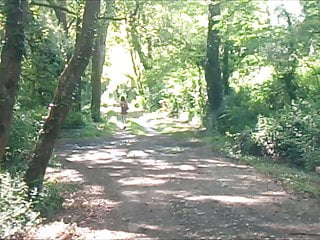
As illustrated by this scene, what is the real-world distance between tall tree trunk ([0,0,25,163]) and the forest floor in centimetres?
194

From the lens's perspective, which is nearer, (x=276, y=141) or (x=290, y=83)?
(x=276, y=141)

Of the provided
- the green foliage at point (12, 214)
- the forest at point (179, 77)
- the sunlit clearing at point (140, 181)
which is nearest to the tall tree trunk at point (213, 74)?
the forest at point (179, 77)

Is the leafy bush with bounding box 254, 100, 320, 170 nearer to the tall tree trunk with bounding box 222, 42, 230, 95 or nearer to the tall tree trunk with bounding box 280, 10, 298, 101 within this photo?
the tall tree trunk with bounding box 280, 10, 298, 101

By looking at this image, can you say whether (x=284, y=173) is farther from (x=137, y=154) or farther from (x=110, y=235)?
(x=110, y=235)

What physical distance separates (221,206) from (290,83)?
13.0 metres

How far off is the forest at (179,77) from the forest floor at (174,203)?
0.79m

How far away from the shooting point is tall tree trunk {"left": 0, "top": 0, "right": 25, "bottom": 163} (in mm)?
9867

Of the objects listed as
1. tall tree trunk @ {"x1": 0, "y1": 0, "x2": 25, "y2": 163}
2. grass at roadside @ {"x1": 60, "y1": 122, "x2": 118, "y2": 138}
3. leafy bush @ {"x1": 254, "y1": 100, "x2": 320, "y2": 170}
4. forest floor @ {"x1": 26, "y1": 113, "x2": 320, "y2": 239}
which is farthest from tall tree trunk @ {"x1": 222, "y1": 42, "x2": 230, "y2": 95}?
tall tree trunk @ {"x1": 0, "y1": 0, "x2": 25, "y2": 163}

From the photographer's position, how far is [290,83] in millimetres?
22719

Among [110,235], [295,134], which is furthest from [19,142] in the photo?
[295,134]

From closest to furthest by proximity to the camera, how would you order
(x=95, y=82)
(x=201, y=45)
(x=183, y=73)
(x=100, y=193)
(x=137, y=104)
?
1. (x=100, y=193)
2. (x=201, y=45)
3. (x=95, y=82)
4. (x=183, y=73)
5. (x=137, y=104)

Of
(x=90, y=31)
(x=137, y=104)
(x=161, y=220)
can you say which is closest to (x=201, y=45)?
(x=90, y=31)

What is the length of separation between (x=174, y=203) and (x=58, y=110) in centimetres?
295

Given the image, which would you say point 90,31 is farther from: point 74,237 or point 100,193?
point 74,237
